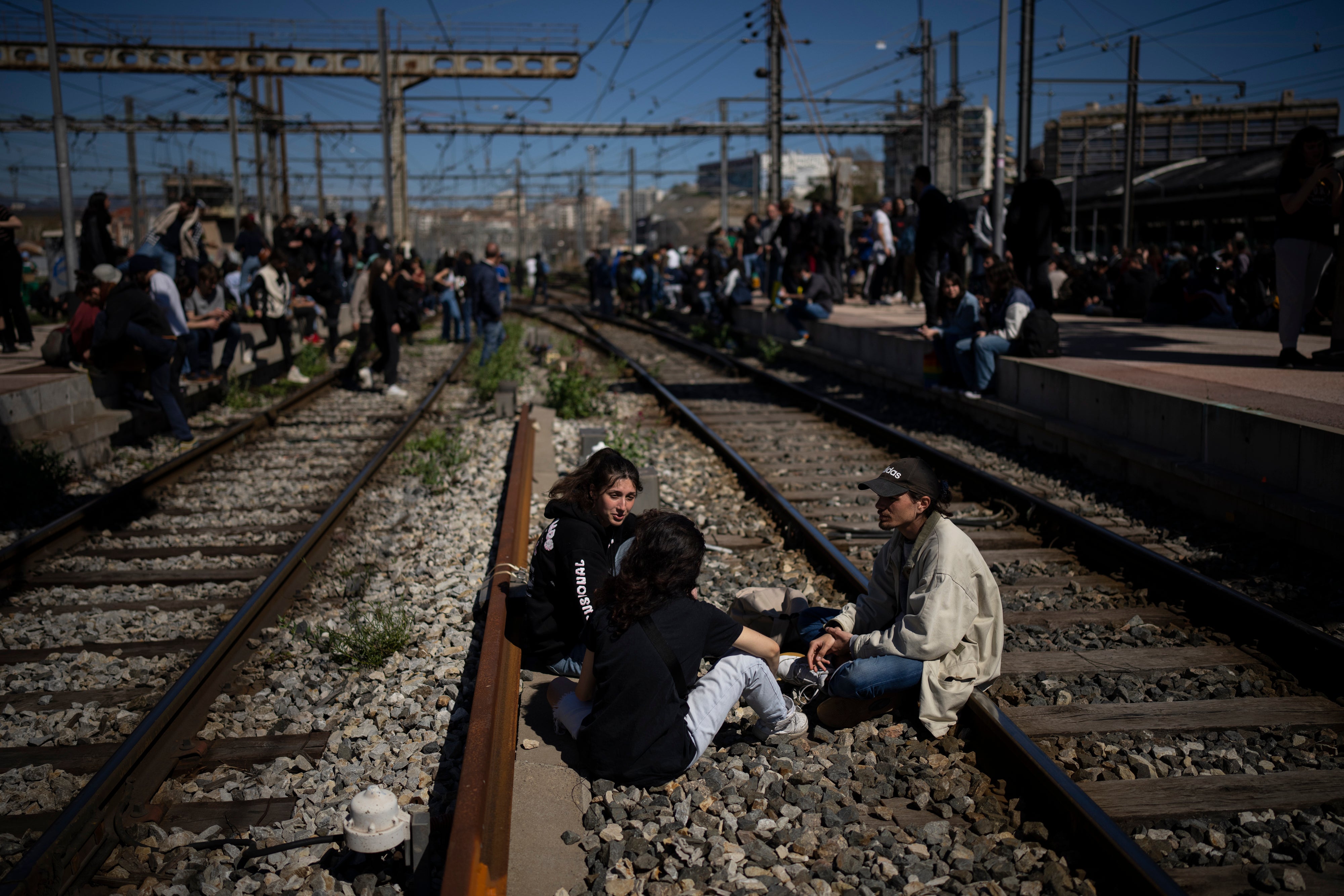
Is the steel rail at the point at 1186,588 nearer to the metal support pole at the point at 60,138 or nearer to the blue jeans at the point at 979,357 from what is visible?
the blue jeans at the point at 979,357

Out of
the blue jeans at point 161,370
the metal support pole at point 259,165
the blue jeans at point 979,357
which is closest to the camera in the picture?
the blue jeans at point 161,370

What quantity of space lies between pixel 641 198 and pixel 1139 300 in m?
151

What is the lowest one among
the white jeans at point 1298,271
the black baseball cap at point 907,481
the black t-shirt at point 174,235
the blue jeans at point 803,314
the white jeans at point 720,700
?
the white jeans at point 720,700

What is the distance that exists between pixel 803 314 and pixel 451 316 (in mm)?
11248

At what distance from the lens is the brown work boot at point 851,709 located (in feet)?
15.0

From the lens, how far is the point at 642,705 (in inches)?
162

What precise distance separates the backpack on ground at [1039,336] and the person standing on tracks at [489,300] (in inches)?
342

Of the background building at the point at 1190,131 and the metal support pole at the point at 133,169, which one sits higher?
the background building at the point at 1190,131

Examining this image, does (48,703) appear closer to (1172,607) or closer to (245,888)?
(245,888)

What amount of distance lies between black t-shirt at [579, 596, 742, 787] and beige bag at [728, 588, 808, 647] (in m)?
1.14

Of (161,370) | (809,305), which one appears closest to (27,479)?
(161,370)

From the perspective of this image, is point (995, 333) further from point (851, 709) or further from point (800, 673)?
point (851, 709)

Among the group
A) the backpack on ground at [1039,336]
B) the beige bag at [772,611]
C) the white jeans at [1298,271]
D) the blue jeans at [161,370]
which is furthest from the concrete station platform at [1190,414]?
the blue jeans at [161,370]

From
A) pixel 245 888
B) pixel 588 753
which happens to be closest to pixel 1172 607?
pixel 588 753
